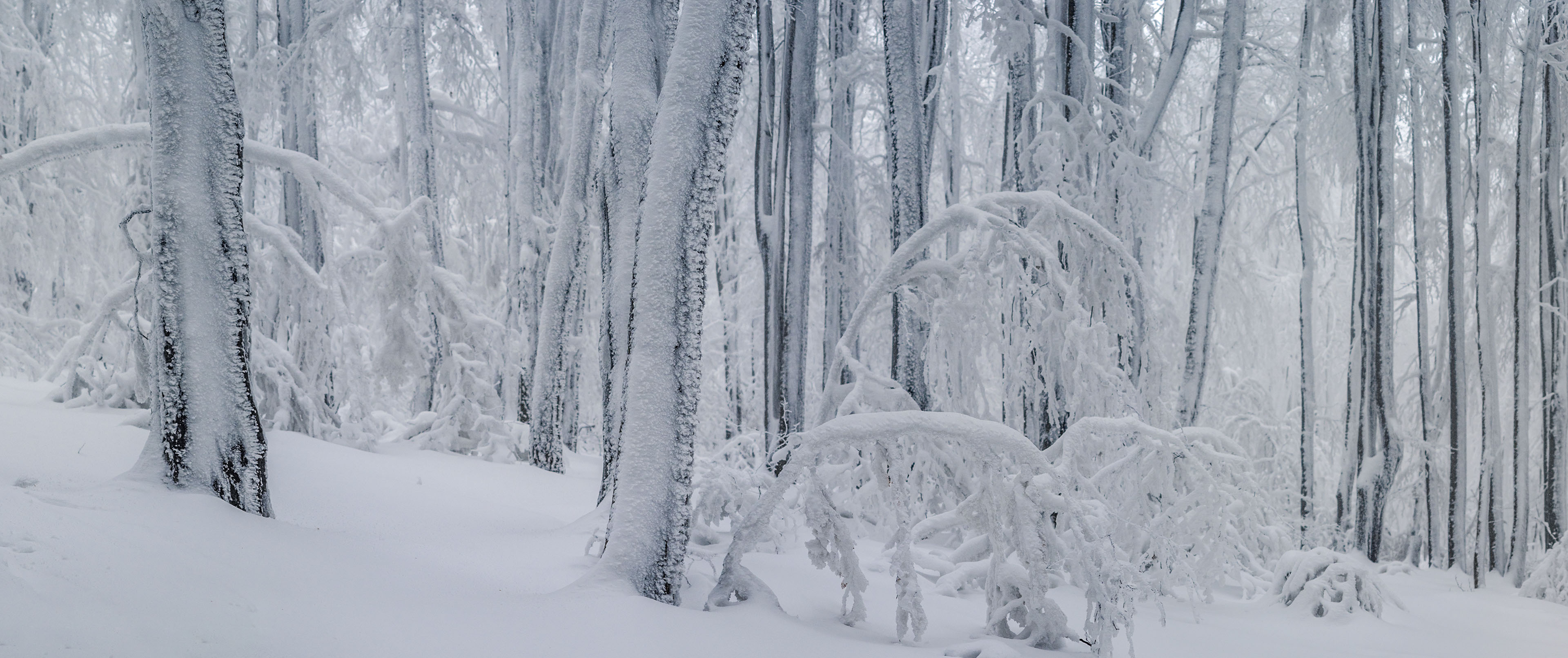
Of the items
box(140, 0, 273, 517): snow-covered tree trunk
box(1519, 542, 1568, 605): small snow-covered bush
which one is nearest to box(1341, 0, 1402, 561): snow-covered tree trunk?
box(1519, 542, 1568, 605): small snow-covered bush

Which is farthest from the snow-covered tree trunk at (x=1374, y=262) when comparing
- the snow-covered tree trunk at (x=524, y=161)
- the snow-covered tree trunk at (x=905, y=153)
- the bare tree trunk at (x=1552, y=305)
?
the snow-covered tree trunk at (x=524, y=161)

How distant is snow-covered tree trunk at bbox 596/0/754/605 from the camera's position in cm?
355

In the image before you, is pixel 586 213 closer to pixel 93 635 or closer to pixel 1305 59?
pixel 93 635

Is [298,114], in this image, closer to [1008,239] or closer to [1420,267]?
[1008,239]

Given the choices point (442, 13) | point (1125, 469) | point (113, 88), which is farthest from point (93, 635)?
point (113, 88)

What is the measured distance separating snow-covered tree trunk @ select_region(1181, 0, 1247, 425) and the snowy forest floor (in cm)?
169

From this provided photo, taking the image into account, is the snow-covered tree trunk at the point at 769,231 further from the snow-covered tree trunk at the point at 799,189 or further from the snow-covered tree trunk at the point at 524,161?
the snow-covered tree trunk at the point at 524,161

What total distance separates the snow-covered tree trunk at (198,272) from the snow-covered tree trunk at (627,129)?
1.42 meters

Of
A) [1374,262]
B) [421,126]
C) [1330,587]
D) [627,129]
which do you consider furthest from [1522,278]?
[421,126]

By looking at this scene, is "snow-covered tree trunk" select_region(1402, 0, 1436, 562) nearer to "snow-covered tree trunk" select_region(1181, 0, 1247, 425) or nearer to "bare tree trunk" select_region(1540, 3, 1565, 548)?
"bare tree trunk" select_region(1540, 3, 1565, 548)

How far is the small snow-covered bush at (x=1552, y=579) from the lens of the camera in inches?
280

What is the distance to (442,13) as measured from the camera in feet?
32.5

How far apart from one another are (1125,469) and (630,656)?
320 cm

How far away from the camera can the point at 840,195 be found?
27.1 feet
